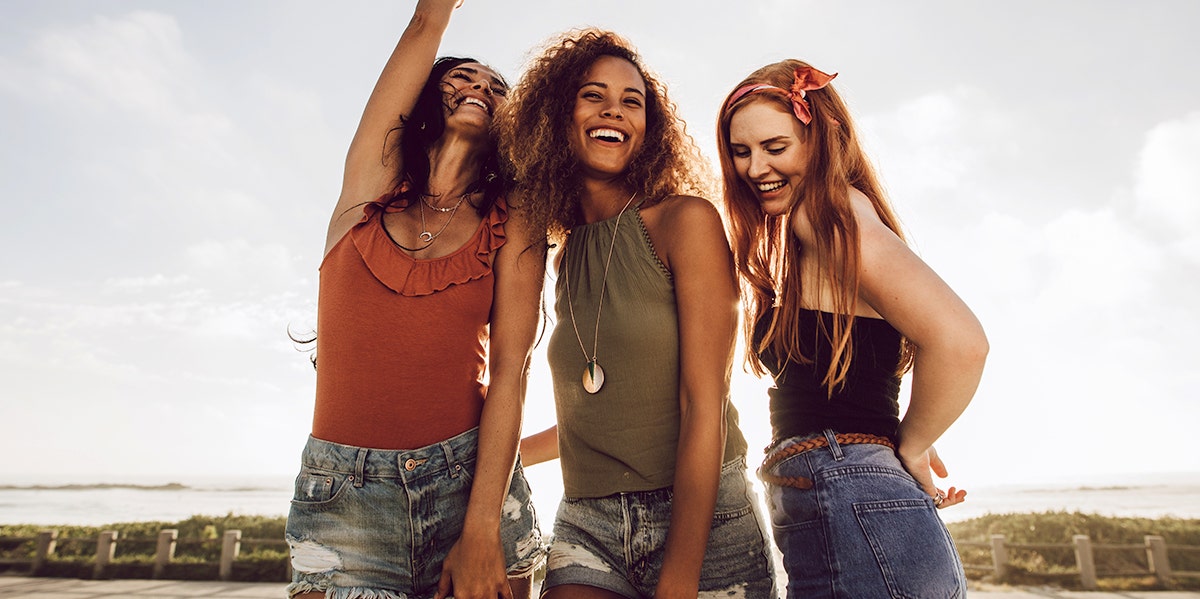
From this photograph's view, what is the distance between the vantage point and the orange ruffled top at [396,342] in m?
1.83

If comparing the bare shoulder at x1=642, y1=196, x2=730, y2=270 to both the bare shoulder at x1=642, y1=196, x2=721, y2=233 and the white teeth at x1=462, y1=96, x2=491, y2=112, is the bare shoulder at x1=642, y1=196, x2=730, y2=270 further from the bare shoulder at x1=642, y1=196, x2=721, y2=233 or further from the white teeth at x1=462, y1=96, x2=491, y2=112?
the white teeth at x1=462, y1=96, x2=491, y2=112

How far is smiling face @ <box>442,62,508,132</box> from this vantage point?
2.23 metres

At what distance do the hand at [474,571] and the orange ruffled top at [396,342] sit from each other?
0.30 meters

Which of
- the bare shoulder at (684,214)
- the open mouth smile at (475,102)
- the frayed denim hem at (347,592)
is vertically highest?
the open mouth smile at (475,102)

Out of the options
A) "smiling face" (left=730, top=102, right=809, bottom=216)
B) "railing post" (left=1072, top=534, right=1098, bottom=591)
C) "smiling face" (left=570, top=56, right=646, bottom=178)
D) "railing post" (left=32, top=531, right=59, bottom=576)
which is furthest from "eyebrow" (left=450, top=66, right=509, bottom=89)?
"railing post" (left=32, top=531, right=59, bottom=576)

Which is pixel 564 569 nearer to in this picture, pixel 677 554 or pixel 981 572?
pixel 677 554

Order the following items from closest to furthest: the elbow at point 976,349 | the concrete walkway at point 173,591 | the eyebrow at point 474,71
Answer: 1. the elbow at point 976,349
2. the eyebrow at point 474,71
3. the concrete walkway at point 173,591

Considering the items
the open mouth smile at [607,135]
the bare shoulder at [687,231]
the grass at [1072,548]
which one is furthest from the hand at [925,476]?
the grass at [1072,548]

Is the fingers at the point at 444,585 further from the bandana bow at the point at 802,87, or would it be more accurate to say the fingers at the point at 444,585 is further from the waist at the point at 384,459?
the bandana bow at the point at 802,87

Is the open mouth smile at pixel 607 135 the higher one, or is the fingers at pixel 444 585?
the open mouth smile at pixel 607 135

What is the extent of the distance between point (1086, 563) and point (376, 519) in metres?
13.3

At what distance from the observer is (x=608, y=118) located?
2225 mm

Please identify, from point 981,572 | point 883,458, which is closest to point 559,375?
point 883,458

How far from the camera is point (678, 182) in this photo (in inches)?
90.5
